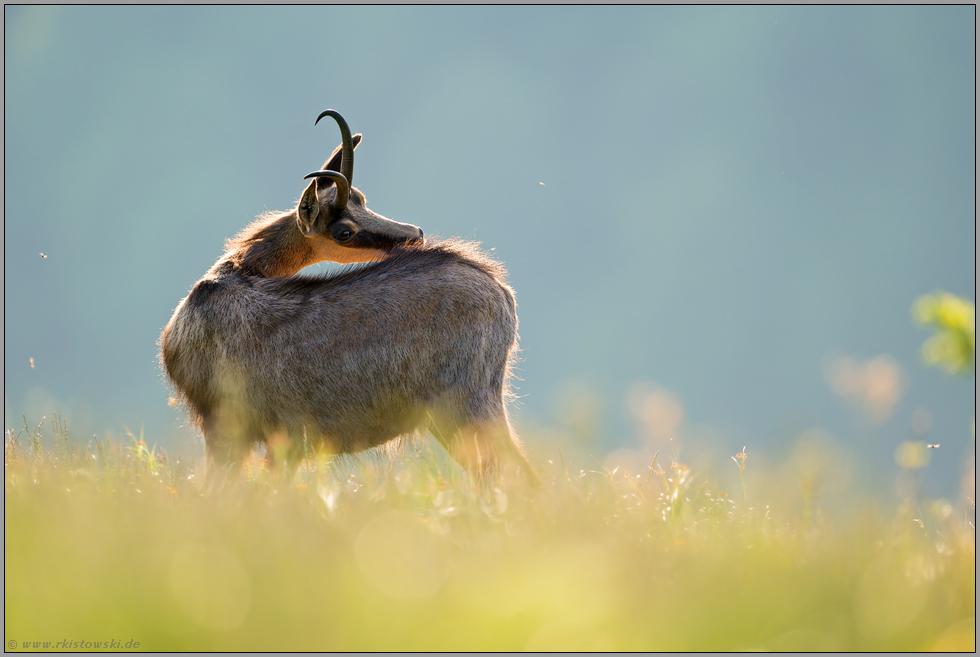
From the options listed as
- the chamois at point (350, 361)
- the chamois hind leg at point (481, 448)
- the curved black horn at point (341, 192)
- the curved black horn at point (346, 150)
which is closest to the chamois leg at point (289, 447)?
the chamois at point (350, 361)

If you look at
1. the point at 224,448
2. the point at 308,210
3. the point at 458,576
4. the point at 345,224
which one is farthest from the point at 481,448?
the point at 458,576

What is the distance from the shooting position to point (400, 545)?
10.6 ft

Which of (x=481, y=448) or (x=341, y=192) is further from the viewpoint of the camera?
(x=341, y=192)

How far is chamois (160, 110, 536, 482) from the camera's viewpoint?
5.95 meters

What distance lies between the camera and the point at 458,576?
9.91 feet

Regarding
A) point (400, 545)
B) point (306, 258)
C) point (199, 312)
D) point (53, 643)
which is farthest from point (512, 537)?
point (306, 258)

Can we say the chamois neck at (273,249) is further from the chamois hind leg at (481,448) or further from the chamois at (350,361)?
the chamois hind leg at (481,448)

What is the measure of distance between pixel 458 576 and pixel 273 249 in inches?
191

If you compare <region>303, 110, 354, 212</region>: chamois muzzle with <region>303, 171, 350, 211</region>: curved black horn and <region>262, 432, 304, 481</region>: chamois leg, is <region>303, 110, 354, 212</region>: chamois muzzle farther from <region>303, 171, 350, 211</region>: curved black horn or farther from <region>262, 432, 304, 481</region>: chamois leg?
<region>262, 432, 304, 481</region>: chamois leg

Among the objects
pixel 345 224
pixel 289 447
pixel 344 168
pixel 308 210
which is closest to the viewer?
pixel 289 447

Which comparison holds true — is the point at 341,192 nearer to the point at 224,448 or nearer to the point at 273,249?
the point at 273,249

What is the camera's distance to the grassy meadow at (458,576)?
8.64 feet

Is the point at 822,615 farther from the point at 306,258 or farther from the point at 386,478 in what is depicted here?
the point at 306,258

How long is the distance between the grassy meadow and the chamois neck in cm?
318
